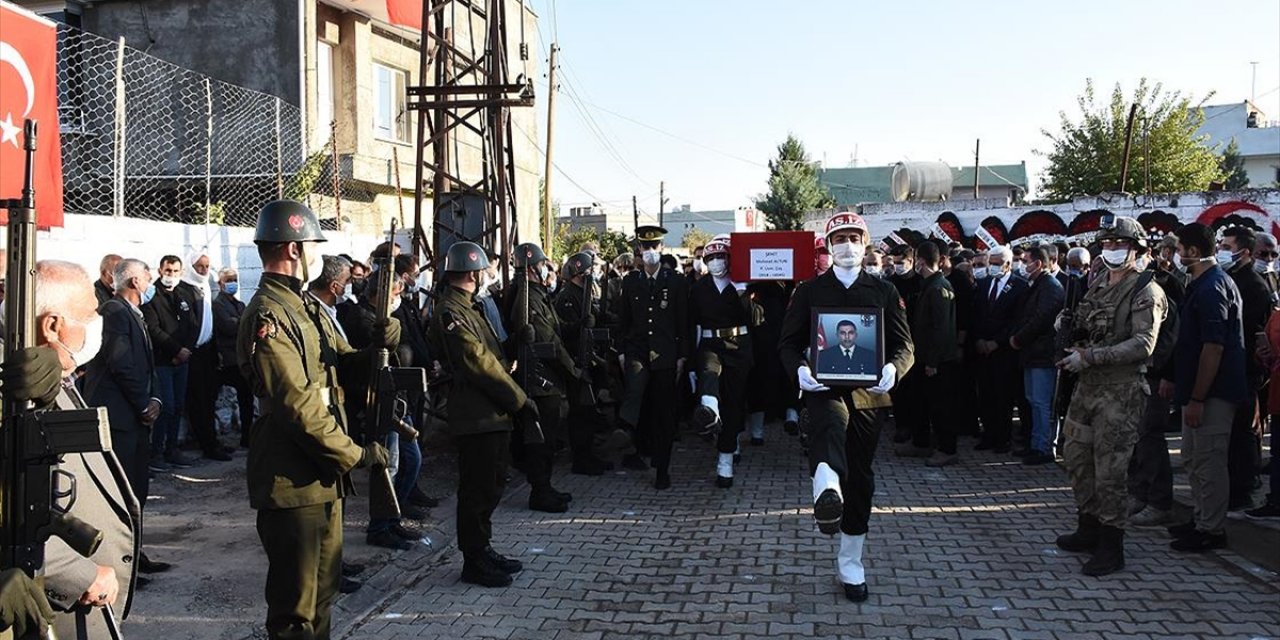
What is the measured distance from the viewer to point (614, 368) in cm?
1016

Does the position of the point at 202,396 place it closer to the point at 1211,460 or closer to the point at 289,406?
the point at 289,406

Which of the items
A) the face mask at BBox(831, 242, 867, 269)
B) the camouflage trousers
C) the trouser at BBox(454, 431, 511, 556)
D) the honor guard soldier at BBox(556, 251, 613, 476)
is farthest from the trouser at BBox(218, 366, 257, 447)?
the camouflage trousers

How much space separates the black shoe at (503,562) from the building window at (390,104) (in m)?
15.2

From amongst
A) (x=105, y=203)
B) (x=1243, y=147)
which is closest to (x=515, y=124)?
(x=105, y=203)

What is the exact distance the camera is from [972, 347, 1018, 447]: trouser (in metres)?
9.58

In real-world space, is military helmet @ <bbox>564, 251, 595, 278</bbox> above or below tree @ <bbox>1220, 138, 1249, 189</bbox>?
below

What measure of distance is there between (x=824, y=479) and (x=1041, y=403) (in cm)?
495

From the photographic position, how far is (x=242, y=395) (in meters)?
9.99

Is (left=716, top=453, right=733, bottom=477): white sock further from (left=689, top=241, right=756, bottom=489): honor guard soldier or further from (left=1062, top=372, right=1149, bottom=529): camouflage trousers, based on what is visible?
(left=1062, top=372, right=1149, bottom=529): camouflage trousers

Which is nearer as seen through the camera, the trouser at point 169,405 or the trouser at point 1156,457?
the trouser at point 1156,457

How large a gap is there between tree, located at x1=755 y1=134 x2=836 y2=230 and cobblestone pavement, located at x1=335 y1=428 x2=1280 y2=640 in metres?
40.6

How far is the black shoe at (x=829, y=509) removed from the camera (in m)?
5.05

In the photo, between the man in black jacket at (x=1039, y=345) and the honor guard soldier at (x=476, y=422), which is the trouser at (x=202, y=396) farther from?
the man in black jacket at (x=1039, y=345)

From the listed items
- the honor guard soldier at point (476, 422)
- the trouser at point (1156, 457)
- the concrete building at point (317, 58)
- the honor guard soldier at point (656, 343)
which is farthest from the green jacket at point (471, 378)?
the concrete building at point (317, 58)
